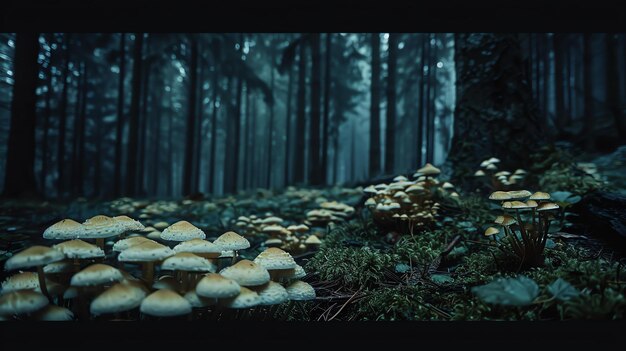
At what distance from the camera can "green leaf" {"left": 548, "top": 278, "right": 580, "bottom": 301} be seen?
1.39m

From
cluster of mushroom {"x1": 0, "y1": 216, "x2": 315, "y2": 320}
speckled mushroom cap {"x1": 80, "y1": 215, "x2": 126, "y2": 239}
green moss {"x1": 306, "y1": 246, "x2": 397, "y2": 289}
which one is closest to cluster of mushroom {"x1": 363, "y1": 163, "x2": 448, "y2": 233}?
green moss {"x1": 306, "y1": 246, "x2": 397, "y2": 289}

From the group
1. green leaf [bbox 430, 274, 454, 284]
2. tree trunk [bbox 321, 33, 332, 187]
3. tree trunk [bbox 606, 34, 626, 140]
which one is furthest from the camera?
tree trunk [bbox 321, 33, 332, 187]

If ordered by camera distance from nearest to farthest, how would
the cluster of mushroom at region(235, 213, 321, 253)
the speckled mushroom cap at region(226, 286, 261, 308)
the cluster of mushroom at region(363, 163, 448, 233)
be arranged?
the speckled mushroom cap at region(226, 286, 261, 308)
the cluster of mushroom at region(363, 163, 448, 233)
the cluster of mushroom at region(235, 213, 321, 253)

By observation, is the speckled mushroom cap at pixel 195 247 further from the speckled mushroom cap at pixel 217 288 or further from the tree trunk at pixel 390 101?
the tree trunk at pixel 390 101

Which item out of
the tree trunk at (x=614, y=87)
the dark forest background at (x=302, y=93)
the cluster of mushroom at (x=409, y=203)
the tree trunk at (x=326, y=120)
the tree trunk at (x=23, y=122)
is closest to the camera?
the cluster of mushroom at (x=409, y=203)

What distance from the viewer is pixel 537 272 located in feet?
6.04

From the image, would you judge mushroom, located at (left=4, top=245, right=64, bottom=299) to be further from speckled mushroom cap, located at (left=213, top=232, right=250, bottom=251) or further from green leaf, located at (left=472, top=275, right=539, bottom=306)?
green leaf, located at (left=472, top=275, right=539, bottom=306)

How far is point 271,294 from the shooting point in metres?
1.49

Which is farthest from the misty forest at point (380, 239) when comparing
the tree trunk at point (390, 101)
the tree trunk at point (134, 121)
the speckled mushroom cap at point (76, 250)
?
the tree trunk at point (390, 101)

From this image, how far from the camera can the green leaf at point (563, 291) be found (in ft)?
4.55

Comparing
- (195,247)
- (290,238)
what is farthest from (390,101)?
(195,247)

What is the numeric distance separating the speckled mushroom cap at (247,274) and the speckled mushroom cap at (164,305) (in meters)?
0.22

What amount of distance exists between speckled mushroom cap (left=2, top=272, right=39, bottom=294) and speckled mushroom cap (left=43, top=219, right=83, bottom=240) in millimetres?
208

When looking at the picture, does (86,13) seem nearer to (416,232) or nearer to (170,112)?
(416,232)
